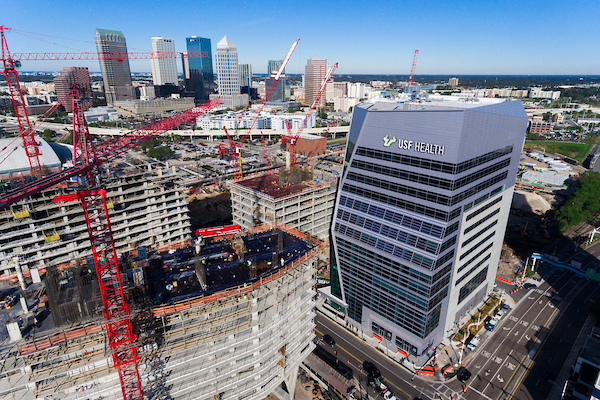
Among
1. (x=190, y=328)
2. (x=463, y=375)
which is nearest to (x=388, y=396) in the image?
(x=463, y=375)

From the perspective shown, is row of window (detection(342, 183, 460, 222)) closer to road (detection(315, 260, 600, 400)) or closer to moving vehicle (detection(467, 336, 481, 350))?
moving vehicle (detection(467, 336, 481, 350))

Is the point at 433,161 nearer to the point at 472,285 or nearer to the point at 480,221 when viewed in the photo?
the point at 480,221

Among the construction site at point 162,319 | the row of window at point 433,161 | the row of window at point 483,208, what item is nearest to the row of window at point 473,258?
the row of window at point 483,208

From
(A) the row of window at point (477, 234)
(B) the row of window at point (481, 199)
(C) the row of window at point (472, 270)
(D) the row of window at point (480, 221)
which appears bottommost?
(C) the row of window at point (472, 270)

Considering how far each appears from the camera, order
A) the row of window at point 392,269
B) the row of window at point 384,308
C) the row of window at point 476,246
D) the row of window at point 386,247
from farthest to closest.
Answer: the row of window at point 476,246 < the row of window at point 384,308 < the row of window at point 392,269 < the row of window at point 386,247

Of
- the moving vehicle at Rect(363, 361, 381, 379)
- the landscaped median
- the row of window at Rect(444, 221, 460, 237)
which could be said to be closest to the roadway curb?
the landscaped median

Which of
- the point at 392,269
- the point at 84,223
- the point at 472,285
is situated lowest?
the point at 472,285

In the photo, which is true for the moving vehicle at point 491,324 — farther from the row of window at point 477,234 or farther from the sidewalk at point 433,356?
the row of window at point 477,234
